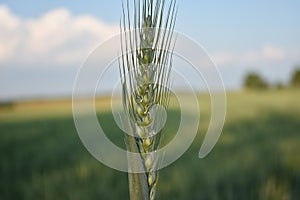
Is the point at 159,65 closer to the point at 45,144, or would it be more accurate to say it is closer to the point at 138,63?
the point at 138,63

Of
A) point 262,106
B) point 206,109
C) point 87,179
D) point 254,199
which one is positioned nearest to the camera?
point 254,199

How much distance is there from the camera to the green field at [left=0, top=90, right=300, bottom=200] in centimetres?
210

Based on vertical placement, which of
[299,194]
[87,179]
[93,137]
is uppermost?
[93,137]

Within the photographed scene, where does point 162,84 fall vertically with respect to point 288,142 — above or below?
above

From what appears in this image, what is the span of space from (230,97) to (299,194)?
16.6ft

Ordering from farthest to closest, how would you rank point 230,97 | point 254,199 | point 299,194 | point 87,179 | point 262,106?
1. point 230,97
2. point 262,106
3. point 87,179
4. point 299,194
5. point 254,199

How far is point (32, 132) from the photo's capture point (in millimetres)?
4473

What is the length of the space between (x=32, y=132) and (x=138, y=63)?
4.16 meters

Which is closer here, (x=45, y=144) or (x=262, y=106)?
(x=45, y=144)

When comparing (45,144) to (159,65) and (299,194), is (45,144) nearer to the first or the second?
(299,194)

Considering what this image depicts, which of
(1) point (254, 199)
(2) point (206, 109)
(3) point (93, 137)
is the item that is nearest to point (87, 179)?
(1) point (254, 199)

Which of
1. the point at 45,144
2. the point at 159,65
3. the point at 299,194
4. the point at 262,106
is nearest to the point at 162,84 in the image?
the point at 159,65

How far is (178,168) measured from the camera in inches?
103

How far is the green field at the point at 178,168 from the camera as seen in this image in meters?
2.10
